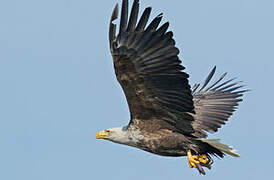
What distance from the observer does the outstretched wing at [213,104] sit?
511 inches

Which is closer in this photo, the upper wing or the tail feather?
the upper wing

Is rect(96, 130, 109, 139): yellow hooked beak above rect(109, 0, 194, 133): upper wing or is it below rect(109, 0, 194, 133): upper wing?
below

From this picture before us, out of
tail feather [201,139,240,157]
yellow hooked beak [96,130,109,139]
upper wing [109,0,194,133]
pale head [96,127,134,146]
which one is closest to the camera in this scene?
upper wing [109,0,194,133]

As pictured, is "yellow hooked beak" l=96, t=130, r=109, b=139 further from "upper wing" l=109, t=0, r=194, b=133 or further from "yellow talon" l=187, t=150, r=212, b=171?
"yellow talon" l=187, t=150, r=212, b=171

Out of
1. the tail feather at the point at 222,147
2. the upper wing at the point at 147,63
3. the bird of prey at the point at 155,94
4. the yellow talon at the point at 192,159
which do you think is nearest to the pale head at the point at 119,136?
the bird of prey at the point at 155,94

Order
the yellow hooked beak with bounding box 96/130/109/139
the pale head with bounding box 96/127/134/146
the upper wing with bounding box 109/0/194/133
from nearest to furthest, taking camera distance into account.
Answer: the upper wing with bounding box 109/0/194/133
the pale head with bounding box 96/127/134/146
the yellow hooked beak with bounding box 96/130/109/139

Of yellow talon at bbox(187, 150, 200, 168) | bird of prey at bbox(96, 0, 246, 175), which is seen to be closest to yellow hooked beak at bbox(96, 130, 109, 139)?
bird of prey at bbox(96, 0, 246, 175)

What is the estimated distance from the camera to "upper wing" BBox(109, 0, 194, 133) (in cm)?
1050

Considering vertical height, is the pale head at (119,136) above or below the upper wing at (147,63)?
below

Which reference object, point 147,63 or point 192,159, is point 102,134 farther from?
point 147,63

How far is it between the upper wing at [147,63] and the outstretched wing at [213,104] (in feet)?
5.02

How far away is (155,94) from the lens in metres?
11.0

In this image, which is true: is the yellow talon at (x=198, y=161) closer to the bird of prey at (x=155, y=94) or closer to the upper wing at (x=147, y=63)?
the bird of prey at (x=155, y=94)

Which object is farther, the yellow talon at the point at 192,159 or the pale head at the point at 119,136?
the pale head at the point at 119,136
